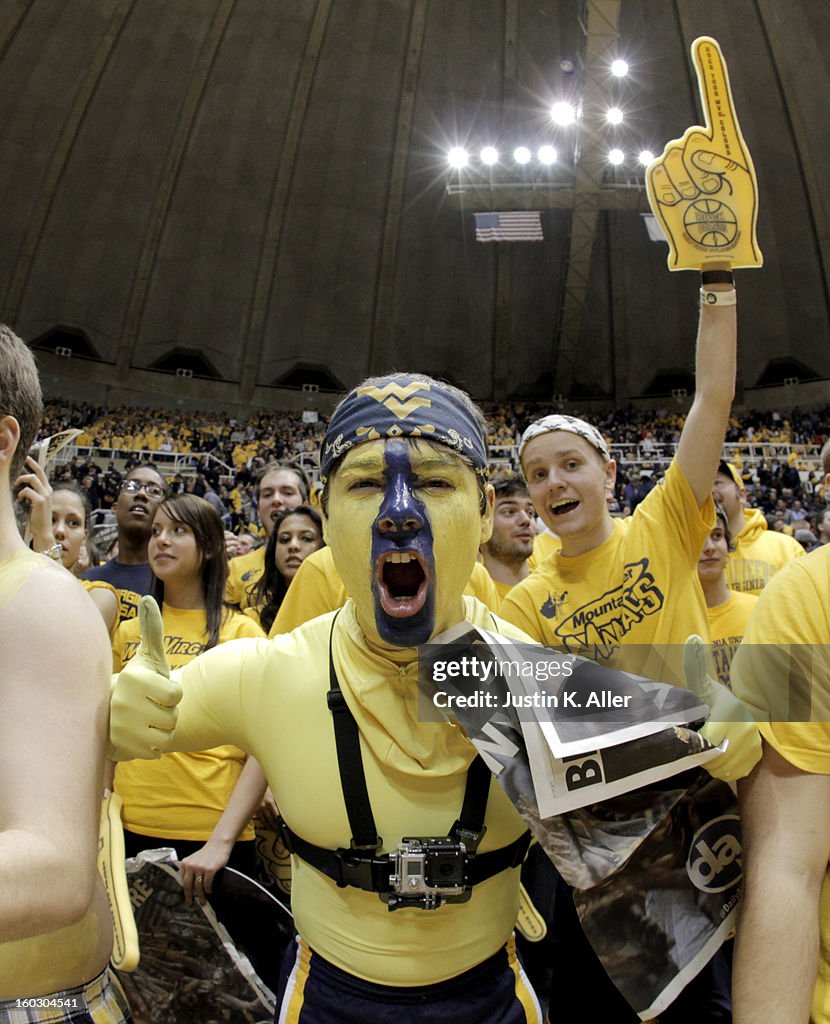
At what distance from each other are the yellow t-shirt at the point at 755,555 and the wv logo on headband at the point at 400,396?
275 cm

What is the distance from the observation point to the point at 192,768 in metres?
2.42

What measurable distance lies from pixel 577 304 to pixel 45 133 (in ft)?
45.6

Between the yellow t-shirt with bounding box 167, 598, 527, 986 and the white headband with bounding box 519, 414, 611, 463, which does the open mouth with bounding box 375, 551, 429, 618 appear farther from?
the white headband with bounding box 519, 414, 611, 463

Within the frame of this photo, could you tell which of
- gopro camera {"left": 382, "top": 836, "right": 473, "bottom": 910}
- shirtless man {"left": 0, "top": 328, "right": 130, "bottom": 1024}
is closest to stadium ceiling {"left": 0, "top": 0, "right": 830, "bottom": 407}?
shirtless man {"left": 0, "top": 328, "right": 130, "bottom": 1024}

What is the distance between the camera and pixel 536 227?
17.2 metres

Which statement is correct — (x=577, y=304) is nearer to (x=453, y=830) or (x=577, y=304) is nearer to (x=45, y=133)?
(x=45, y=133)

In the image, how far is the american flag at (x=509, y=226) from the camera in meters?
17.3

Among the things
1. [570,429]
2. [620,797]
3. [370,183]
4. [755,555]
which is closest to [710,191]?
[570,429]

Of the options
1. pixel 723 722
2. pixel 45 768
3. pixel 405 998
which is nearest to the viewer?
pixel 45 768

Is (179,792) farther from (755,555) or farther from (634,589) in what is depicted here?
(755,555)

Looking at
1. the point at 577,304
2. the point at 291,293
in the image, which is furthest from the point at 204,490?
the point at 577,304

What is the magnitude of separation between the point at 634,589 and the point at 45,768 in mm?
1673

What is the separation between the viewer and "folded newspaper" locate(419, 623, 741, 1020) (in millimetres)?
1198

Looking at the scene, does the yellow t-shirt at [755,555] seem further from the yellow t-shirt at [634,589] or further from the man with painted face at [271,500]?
the man with painted face at [271,500]
